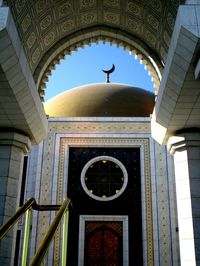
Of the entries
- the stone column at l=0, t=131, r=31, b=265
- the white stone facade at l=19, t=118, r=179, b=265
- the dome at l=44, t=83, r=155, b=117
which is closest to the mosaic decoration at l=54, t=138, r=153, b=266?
the white stone facade at l=19, t=118, r=179, b=265

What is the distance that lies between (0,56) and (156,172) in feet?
33.3

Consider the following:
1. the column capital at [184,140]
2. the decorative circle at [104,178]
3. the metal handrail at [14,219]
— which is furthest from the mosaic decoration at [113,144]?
the metal handrail at [14,219]

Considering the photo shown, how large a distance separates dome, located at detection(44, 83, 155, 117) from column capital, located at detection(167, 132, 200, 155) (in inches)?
373

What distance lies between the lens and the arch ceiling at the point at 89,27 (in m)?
6.90

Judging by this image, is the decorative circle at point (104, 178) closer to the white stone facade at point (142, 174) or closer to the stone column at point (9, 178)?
the white stone facade at point (142, 174)

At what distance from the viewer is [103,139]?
46.5 ft

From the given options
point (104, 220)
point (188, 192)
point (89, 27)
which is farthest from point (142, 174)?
point (188, 192)

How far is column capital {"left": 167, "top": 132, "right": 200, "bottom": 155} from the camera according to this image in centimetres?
612

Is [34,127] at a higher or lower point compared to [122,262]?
higher

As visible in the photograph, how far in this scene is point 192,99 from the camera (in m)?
5.20

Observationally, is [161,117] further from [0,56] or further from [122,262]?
[122,262]

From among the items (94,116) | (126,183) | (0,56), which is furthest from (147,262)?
(0,56)

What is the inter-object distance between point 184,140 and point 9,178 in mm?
3080

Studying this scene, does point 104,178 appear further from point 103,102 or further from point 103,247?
point 103,102
